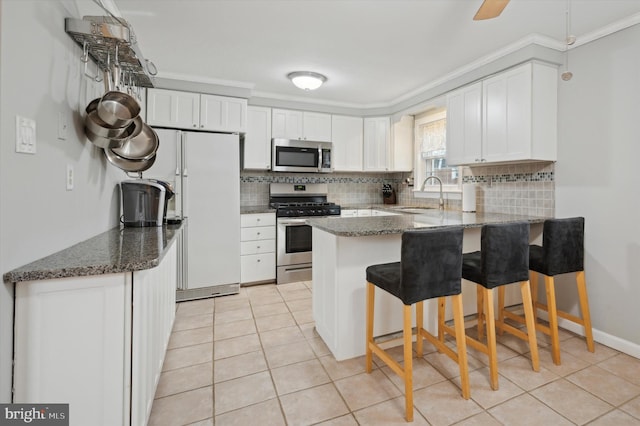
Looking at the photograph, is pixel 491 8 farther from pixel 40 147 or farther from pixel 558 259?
pixel 40 147

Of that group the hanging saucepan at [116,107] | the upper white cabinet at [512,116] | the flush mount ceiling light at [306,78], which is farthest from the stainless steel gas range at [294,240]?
the hanging saucepan at [116,107]

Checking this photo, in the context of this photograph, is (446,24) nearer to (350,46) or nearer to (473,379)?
(350,46)

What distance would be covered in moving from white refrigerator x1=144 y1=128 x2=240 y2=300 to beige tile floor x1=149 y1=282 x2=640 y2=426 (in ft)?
2.94

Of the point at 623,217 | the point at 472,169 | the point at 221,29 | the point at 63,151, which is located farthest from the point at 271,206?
the point at 623,217

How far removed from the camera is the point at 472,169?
349cm

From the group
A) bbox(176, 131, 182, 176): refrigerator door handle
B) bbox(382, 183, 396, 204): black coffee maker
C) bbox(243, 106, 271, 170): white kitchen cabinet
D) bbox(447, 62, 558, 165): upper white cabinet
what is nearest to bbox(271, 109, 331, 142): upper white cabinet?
bbox(243, 106, 271, 170): white kitchen cabinet

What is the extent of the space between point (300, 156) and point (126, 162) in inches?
90.6

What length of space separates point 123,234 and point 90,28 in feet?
3.74

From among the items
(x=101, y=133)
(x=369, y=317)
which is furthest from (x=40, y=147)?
(x=369, y=317)

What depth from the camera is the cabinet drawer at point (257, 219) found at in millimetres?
3678

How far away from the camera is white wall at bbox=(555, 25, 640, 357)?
7.16ft

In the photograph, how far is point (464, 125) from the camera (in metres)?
Answer: 3.15

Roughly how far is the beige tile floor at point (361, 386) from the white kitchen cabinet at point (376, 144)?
2675mm

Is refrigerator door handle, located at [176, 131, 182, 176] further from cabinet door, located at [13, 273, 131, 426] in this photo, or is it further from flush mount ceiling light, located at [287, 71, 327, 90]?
cabinet door, located at [13, 273, 131, 426]
